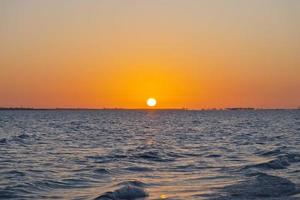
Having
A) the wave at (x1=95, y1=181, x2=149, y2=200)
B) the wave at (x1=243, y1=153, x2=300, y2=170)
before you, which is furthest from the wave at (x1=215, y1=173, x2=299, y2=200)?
the wave at (x1=243, y1=153, x2=300, y2=170)

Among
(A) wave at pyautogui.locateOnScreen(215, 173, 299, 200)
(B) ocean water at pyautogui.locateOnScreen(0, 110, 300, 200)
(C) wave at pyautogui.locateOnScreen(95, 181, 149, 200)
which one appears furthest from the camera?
(B) ocean water at pyautogui.locateOnScreen(0, 110, 300, 200)

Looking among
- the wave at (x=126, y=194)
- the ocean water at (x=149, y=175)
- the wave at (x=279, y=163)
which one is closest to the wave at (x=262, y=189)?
the ocean water at (x=149, y=175)

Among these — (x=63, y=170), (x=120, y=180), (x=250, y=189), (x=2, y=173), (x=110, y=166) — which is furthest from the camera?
(x=110, y=166)

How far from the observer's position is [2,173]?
72.8 ft

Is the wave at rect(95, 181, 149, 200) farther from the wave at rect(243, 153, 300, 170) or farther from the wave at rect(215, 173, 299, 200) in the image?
the wave at rect(243, 153, 300, 170)

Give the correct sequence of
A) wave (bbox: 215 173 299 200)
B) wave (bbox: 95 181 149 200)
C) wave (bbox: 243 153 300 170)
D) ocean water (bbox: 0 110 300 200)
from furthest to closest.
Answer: wave (bbox: 243 153 300 170), ocean water (bbox: 0 110 300 200), wave (bbox: 95 181 149 200), wave (bbox: 215 173 299 200)

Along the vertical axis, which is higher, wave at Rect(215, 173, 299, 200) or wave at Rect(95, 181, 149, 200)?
wave at Rect(215, 173, 299, 200)

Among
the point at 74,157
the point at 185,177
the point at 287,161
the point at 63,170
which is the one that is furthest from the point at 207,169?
the point at 74,157

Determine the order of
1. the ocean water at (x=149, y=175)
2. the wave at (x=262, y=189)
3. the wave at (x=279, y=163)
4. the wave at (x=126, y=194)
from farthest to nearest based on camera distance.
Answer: the wave at (x=279, y=163) → the ocean water at (x=149, y=175) → the wave at (x=126, y=194) → the wave at (x=262, y=189)

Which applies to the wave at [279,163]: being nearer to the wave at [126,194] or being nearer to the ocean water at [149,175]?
the ocean water at [149,175]

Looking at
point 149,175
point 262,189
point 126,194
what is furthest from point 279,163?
point 126,194

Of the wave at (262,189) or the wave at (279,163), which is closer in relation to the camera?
the wave at (262,189)

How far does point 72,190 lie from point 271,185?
7459 mm

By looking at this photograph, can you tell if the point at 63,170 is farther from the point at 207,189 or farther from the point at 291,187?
the point at 291,187
